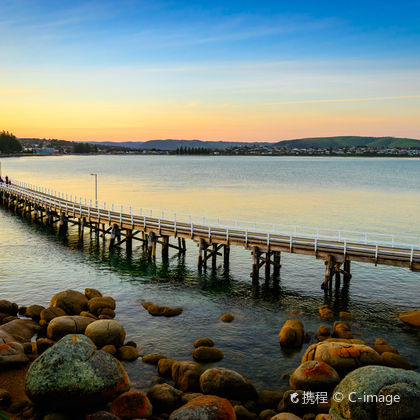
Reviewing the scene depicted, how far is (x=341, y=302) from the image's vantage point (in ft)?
81.8

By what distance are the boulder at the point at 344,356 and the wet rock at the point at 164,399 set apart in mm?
5349

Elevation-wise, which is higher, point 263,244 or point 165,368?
point 263,244

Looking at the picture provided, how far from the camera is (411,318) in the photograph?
2158 cm

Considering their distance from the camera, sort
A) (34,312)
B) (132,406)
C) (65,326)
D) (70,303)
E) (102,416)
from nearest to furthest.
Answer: (102,416), (132,406), (65,326), (34,312), (70,303)

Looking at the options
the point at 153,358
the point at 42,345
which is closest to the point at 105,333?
the point at 153,358

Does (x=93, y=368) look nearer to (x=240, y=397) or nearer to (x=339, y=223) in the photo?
(x=240, y=397)

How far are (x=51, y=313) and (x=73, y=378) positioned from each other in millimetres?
8538

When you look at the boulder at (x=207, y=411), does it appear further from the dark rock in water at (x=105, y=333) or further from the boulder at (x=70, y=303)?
the boulder at (x=70, y=303)

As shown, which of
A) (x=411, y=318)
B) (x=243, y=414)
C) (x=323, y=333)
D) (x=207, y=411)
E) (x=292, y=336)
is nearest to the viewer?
(x=207, y=411)

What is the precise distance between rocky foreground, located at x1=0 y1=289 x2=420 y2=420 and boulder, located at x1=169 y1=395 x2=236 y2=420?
0.08 feet

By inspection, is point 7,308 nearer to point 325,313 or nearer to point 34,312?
point 34,312

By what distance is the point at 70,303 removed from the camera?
67.7ft

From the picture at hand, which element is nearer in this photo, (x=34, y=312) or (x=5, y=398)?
(x=5, y=398)

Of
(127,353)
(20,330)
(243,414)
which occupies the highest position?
(243,414)
